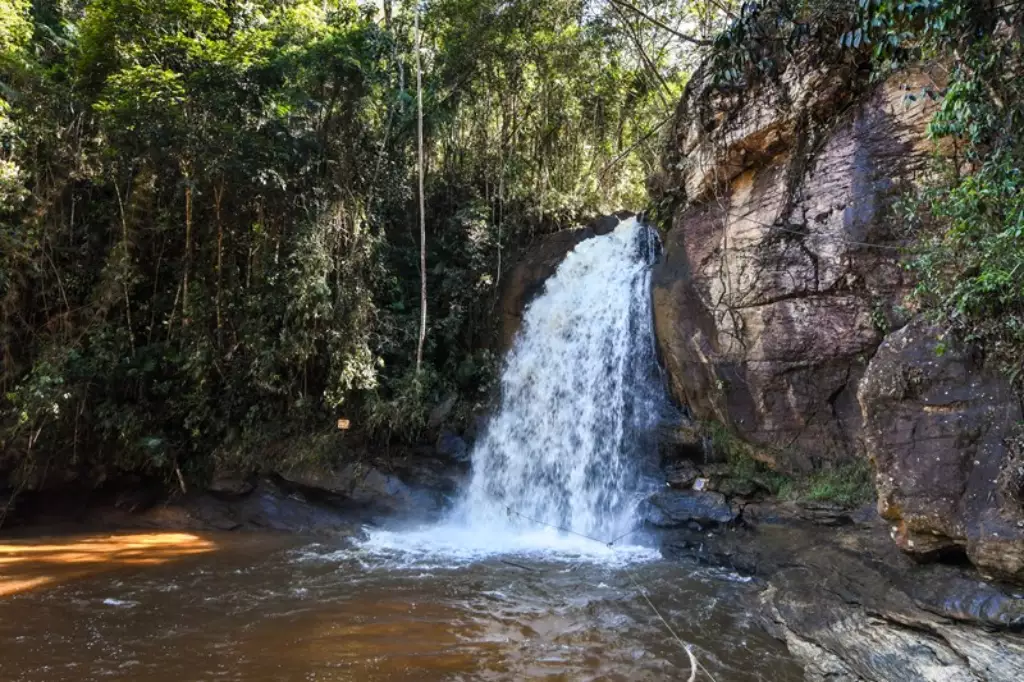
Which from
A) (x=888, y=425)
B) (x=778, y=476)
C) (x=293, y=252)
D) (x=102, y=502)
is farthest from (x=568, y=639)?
(x=102, y=502)

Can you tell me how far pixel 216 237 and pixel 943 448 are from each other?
10.2m

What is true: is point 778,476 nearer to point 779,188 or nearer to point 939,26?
point 779,188

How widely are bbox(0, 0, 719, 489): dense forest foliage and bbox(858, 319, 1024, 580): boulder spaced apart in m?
6.16

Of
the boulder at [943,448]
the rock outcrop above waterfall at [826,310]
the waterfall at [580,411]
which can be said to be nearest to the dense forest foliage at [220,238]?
the waterfall at [580,411]

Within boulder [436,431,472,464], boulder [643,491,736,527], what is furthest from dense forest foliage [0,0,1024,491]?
boulder [643,491,736,527]

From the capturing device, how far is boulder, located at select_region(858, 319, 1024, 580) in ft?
14.9

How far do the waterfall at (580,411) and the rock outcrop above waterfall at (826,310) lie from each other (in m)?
0.65

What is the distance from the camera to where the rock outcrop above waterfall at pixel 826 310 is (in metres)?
4.93

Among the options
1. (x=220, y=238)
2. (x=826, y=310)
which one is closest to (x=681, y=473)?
(x=826, y=310)

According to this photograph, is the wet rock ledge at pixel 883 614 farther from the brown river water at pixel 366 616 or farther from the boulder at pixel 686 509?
the boulder at pixel 686 509

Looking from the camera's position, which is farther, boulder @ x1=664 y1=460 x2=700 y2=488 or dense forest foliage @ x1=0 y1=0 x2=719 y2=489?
dense forest foliage @ x1=0 y1=0 x2=719 y2=489

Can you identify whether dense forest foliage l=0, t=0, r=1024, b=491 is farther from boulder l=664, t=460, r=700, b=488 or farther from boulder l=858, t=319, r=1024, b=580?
boulder l=858, t=319, r=1024, b=580

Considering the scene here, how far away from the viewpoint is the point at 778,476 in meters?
7.67

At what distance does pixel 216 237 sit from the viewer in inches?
410
